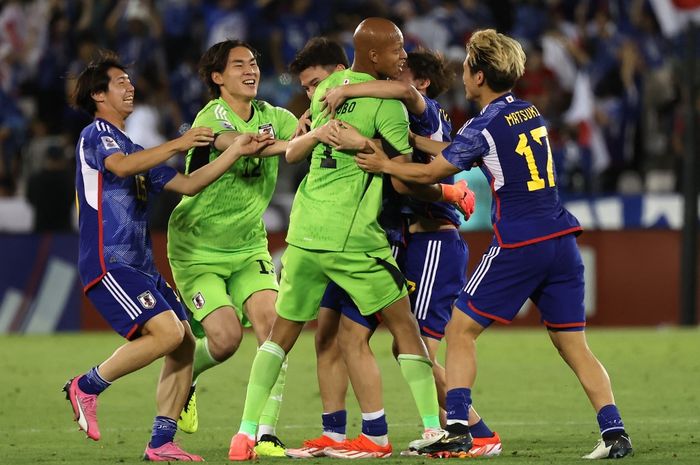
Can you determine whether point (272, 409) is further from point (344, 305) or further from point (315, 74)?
point (315, 74)

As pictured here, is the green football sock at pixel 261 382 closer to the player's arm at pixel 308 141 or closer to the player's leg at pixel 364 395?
the player's leg at pixel 364 395

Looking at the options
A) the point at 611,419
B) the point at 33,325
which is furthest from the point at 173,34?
the point at 611,419

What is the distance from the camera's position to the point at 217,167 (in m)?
7.38

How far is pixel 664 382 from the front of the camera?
11.0 meters

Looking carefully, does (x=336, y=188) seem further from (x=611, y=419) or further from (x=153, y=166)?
(x=611, y=419)

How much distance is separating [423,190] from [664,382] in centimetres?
456

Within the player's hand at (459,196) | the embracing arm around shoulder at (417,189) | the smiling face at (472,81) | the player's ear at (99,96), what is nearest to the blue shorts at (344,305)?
the embracing arm around shoulder at (417,189)

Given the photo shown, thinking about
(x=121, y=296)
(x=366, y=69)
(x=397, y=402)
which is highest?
(x=366, y=69)

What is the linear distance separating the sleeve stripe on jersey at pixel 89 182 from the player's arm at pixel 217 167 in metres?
0.42

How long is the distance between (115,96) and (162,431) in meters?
1.87

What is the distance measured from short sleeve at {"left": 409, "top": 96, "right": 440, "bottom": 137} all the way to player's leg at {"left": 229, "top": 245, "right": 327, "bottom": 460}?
1053mm

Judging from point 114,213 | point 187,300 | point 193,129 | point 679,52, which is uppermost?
point 679,52

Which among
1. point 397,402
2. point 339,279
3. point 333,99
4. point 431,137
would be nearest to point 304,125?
point 333,99

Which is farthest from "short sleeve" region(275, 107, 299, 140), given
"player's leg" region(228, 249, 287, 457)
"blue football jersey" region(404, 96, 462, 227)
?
"blue football jersey" region(404, 96, 462, 227)
